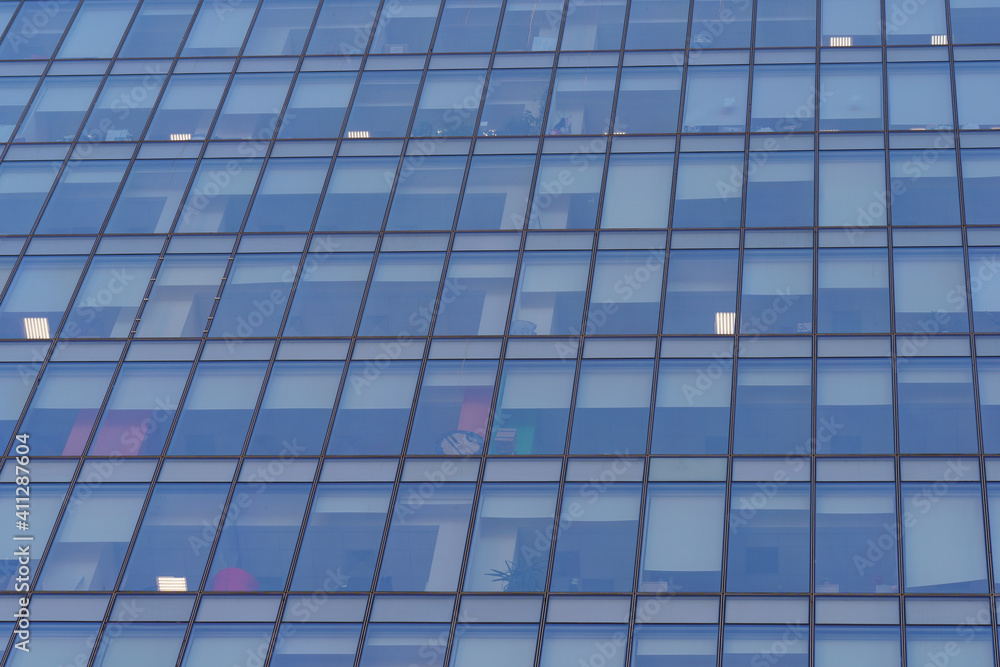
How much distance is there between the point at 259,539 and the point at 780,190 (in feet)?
54.2

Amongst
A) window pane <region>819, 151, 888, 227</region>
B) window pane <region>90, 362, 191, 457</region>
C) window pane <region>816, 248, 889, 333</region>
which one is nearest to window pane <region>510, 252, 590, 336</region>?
window pane <region>816, 248, 889, 333</region>

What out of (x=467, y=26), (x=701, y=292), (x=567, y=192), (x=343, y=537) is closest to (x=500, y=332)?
(x=567, y=192)

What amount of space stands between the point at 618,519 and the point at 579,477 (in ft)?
4.52

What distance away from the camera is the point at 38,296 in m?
33.2

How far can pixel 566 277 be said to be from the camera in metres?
32.0

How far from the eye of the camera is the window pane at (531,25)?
3766cm

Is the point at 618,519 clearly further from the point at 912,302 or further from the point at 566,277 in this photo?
the point at 912,302

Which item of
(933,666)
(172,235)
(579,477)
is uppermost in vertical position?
(172,235)

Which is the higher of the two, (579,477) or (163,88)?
(163,88)

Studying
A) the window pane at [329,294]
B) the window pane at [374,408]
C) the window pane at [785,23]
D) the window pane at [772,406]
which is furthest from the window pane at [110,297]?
the window pane at [785,23]

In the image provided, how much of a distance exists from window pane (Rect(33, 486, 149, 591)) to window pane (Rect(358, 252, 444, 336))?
23.6 feet

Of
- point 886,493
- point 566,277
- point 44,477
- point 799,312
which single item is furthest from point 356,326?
point 886,493

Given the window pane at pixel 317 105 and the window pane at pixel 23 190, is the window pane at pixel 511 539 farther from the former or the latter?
the window pane at pixel 23 190

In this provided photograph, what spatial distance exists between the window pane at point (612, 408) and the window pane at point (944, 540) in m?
6.24
